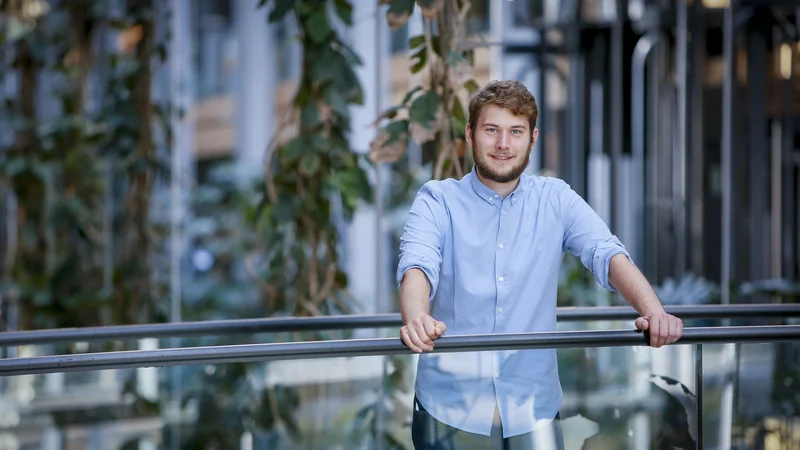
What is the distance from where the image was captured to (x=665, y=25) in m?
6.78

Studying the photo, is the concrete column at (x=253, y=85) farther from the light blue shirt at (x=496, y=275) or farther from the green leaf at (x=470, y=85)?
the light blue shirt at (x=496, y=275)

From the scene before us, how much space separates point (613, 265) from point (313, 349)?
0.70 meters

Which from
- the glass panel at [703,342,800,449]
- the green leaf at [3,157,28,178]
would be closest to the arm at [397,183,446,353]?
the glass panel at [703,342,800,449]

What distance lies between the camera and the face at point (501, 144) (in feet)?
7.86

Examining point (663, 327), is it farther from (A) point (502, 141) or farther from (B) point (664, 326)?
(A) point (502, 141)

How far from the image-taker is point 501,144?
2.38m

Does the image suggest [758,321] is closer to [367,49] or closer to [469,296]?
[469,296]

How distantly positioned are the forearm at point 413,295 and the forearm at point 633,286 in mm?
426

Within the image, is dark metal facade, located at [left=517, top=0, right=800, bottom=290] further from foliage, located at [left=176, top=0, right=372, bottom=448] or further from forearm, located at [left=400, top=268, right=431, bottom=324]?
forearm, located at [left=400, top=268, right=431, bottom=324]

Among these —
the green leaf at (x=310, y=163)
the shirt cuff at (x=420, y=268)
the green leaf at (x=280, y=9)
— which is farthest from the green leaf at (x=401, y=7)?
the shirt cuff at (x=420, y=268)

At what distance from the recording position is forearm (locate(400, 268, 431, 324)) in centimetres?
228

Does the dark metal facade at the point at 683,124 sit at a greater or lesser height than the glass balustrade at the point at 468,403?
greater

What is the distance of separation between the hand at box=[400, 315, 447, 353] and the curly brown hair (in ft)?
1.59

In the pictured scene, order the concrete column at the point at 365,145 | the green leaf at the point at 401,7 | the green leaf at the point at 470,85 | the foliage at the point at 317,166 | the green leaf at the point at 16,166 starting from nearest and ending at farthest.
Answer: the green leaf at the point at 401,7, the green leaf at the point at 470,85, the foliage at the point at 317,166, the green leaf at the point at 16,166, the concrete column at the point at 365,145
